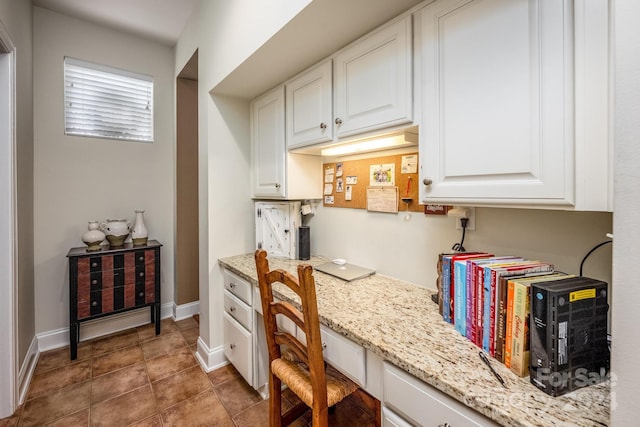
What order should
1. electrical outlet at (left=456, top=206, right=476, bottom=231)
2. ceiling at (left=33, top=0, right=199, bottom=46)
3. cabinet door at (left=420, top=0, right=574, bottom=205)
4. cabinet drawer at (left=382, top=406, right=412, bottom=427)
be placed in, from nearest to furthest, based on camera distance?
cabinet door at (left=420, top=0, right=574, bottom=205)
cabinet drawer at (left=382, top=406, right=412, bottom=427)
electrical outlet at (left=456, top=206, right=476, bottom=231)
ceiling at (left=33, top=0, right=199, bottom=46)

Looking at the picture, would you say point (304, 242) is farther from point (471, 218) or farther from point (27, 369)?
point (27, 369)

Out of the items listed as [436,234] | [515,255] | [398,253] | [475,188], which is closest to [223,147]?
[398,253]

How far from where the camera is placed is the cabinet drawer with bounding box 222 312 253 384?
1.81 meters

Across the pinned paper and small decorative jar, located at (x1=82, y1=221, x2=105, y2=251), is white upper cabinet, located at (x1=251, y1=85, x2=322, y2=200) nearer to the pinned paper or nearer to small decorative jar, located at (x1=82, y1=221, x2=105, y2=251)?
the pinned paper

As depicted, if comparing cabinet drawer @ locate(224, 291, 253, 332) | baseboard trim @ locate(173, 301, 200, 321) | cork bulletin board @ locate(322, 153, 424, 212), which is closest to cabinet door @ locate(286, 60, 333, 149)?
cork bulletin board @ locate(322, 153, 424, 212)

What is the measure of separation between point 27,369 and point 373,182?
2.71 m

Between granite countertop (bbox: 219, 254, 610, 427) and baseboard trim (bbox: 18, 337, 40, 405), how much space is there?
6.11 ft

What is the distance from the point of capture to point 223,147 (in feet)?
7.15

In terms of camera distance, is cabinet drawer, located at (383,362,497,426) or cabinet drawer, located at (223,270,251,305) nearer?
cabinet drawer, located at (383,362,497,426)

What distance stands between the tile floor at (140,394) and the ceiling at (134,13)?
9.24 feet

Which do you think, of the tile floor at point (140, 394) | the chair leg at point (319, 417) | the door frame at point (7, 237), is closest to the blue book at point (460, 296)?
the chair leg at point (319, 417)

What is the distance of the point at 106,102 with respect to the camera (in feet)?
8.80

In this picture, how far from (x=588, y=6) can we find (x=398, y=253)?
3.81 feet

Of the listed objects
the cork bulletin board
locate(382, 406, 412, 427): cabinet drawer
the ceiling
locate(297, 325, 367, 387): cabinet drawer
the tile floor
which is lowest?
the tile floor
